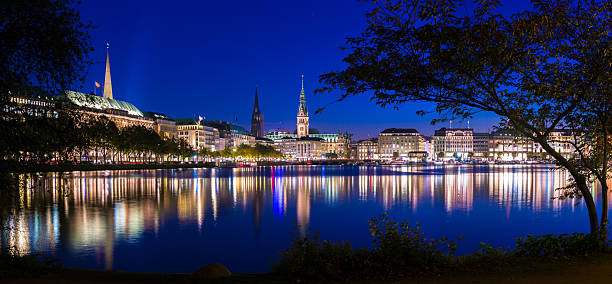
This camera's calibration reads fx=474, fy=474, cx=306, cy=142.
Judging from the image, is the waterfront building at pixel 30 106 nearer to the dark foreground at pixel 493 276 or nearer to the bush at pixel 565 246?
the dark foreground at pixel 493 276

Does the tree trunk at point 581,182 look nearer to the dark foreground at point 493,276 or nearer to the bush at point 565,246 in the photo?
the bush at point 565,246

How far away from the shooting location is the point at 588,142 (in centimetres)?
1695

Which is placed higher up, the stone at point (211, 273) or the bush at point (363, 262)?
the bush at point (363, 262)

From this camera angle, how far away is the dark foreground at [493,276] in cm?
1187

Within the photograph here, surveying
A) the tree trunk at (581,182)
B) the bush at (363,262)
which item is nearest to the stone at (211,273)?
the bush at (363,262)

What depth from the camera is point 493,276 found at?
12.3 m

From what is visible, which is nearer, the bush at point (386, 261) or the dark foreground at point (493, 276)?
the dark foreground at point (493, 276)

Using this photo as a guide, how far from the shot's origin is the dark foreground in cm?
1187

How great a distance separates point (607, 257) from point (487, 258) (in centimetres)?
332

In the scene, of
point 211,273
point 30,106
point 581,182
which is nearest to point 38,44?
point 30,106

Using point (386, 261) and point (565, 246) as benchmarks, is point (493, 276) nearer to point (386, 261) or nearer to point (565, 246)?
point (386, 261)

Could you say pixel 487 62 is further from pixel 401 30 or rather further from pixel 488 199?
pixel 488 199

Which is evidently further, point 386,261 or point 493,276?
point 386,261

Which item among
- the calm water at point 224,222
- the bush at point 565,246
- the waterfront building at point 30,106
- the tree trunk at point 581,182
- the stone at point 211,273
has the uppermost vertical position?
the waterfront building at point 30,106
